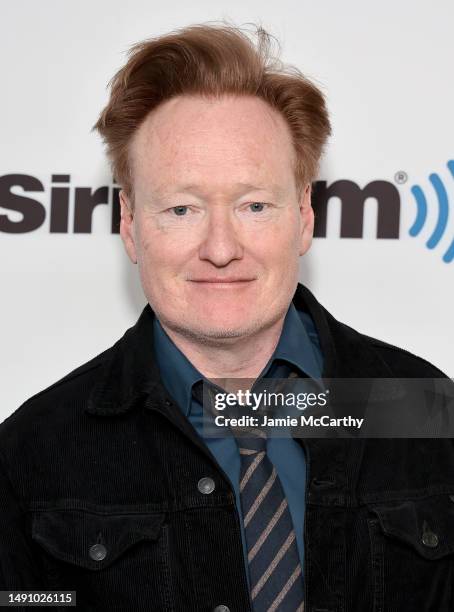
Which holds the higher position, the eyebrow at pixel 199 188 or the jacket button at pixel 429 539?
the eyebrow at pixel 199 188

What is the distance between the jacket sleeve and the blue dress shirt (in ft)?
1.04

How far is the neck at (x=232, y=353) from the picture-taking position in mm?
1589

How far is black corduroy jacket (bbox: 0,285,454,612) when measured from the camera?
147 cm

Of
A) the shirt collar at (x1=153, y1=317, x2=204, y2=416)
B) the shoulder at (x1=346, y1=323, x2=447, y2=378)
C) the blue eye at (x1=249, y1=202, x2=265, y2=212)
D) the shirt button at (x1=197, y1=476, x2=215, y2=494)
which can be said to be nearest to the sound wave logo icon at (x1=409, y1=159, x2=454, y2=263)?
the shoulder at (x1=346, y1=323, x2=447, y2=378)

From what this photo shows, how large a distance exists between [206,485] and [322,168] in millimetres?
782

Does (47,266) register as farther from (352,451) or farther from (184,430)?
(352,451)

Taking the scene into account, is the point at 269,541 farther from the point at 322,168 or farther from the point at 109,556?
the point at 322,168

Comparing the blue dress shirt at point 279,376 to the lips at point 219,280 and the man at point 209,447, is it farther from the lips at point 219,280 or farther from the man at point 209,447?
the lips at point 219,280

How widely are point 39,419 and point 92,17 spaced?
35.5 inches

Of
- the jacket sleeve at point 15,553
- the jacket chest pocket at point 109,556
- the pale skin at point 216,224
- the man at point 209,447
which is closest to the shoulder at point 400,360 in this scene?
the man at point 209,447

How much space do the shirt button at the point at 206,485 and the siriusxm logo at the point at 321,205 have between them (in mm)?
692

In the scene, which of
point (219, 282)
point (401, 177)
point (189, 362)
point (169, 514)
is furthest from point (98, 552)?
point (401, 177)

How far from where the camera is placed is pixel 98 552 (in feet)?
4.89

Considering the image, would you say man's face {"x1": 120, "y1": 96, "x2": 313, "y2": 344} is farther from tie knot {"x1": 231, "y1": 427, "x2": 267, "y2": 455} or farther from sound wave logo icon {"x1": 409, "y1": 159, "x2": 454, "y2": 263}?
sound wave logo icon {"x1": 409, "y1": 159, "x2": 454, "y2": 263}
